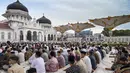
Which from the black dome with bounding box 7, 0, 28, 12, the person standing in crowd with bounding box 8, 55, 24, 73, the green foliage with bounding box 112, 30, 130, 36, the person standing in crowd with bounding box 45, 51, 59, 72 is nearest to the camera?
the person standing in crowd with bounding box 8, 55, 24, 73

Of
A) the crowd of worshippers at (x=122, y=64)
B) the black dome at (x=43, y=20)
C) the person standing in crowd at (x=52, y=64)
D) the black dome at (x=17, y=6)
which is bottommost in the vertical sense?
the person standing in crowd at (x=52, y=64)

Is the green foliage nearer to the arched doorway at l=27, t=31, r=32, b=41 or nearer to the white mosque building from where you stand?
the white mosque building

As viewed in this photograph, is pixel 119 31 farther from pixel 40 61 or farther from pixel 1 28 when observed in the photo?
pixel 40 61

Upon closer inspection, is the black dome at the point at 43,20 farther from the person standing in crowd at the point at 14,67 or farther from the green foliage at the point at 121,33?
the person standing in crowd at the point at 14,67

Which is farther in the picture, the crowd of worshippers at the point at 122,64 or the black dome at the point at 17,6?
the black dome at the point at 17,6

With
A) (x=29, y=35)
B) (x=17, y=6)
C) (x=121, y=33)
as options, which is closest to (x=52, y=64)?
(x=29, y=35)

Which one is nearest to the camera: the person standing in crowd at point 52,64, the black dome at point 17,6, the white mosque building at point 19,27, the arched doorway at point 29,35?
the person standing in crowd at point 52,64

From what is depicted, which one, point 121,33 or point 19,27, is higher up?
point 19,27

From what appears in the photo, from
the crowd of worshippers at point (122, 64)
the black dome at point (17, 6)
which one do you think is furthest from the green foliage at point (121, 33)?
the crowd of worshippers at point (122, 64)

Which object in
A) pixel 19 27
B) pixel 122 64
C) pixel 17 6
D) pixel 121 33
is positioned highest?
pixel 17 6

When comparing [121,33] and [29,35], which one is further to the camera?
[121,33]

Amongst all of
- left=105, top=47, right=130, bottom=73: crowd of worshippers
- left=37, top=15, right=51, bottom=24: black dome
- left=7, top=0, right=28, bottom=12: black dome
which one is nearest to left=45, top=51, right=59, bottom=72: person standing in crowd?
left=105, top=47, right=130, bottom=73: crowd of worshippers

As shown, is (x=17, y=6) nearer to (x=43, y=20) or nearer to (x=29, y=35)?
(x=29, y=35)

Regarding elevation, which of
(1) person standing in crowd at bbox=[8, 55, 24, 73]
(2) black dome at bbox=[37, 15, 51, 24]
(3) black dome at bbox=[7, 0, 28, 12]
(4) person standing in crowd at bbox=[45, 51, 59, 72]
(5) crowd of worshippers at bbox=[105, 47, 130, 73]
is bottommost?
(4) person standing in crowd at bbox=[45, 51, 59, 72]
